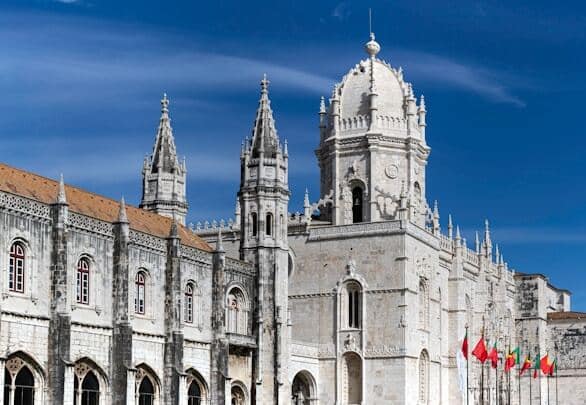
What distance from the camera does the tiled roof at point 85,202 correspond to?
158 feet

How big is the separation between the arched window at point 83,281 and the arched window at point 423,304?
26.2 m

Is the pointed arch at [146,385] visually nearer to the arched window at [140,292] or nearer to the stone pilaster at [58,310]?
the arched window at [140,292]

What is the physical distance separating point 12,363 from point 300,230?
1110 inches

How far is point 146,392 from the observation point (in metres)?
52.3

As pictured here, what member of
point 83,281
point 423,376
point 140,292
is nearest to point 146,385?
point 140,292

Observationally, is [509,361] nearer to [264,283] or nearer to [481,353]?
[481,353]

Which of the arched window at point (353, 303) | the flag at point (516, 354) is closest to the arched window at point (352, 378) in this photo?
the arched window at point (353, 303)

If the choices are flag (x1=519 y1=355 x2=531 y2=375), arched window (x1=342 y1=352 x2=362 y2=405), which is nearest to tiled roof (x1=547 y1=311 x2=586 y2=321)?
flag (x1=519 y1=355 x2=531 y2=375)

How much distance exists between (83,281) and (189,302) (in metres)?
8.55

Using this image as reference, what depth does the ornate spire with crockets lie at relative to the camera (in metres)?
62.8

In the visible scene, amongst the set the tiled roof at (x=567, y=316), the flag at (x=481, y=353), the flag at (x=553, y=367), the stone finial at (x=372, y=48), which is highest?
the stone finial at (x=372, y=48)

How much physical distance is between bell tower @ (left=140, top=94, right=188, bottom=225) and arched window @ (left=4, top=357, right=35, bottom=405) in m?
22.1

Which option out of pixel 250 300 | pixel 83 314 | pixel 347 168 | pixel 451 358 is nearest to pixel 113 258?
pixel 83 314

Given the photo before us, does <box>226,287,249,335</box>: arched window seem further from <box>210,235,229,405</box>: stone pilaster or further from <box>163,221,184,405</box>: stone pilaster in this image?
<box>163,221,184,405</box>: stone pilaster
